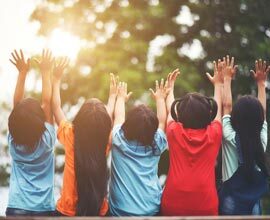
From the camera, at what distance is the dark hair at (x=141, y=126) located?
3.64 meters

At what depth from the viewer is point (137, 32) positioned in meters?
12.1

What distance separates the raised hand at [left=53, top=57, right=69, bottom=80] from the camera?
4112 millimetres

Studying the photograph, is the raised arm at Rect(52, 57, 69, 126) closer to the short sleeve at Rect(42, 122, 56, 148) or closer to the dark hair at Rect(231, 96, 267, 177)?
the short sleeve at Rect(42, 122, 56, 148)

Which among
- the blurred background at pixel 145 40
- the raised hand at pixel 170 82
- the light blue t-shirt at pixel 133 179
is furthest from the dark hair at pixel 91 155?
the blurred background at pixel 145 40

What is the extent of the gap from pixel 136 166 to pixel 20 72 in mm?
1122

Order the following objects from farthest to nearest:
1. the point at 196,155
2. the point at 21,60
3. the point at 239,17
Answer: the point at 239,17 < the point at 21,60 < the point at 196,155

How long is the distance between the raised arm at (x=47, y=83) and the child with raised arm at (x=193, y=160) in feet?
2.95

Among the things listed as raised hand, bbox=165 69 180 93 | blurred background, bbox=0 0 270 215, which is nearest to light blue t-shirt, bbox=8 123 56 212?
raised hand, bbox=165 69 180 93

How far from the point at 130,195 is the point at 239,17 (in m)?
8.80

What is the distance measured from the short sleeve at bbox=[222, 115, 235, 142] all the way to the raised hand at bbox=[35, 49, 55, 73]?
1.36m

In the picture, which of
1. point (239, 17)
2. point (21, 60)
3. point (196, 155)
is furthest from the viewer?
point (239, 17)

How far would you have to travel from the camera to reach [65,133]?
146 inches

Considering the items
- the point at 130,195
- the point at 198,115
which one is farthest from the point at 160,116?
the point at 130,195

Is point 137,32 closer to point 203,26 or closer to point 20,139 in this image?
point 203,26
